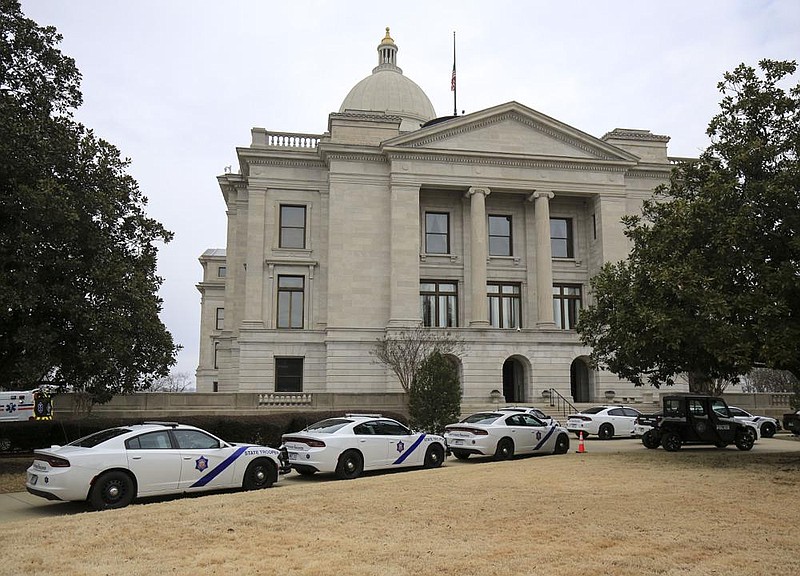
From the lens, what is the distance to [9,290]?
15.7 metres

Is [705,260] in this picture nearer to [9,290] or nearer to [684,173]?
[684,173]

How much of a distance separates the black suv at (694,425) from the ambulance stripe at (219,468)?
42.8 feet

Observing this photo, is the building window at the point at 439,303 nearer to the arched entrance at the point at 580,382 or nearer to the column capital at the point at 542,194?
the column capital at the point at 542,194

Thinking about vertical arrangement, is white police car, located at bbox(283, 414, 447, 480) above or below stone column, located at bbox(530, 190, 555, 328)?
below

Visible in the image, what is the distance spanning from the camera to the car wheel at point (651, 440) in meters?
21.7

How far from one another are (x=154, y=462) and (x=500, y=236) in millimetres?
34127

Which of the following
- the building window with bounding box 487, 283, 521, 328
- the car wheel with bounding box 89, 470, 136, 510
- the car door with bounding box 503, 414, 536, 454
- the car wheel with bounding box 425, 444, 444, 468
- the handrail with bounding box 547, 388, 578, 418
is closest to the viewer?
the car wheel with bounding box 89, 470, 136, 510

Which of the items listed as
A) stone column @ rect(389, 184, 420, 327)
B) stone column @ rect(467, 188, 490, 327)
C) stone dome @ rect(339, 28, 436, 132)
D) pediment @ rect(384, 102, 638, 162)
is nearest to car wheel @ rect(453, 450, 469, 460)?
stone column @ rect(389, 184, 420, 327)

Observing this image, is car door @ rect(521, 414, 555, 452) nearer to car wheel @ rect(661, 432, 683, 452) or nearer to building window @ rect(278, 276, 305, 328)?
car wheel @ rect(661, 432, 683, 452)

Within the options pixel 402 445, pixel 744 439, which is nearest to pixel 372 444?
pixel 402 445

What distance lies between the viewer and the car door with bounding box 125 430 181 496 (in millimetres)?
12594

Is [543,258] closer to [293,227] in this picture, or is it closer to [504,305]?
[504,305]

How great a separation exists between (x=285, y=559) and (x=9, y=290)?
36.2ft

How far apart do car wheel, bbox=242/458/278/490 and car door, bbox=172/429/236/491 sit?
23 centimetres
